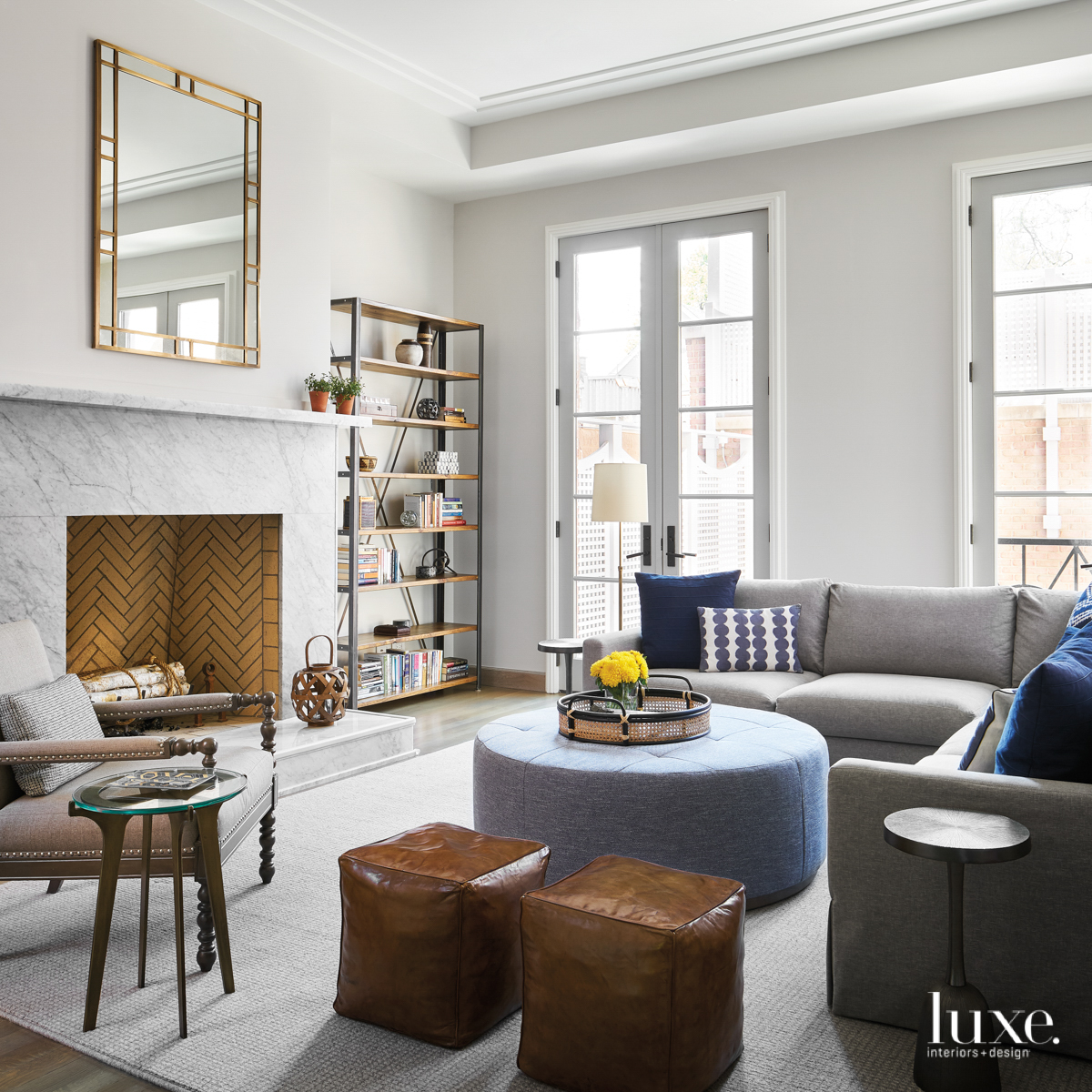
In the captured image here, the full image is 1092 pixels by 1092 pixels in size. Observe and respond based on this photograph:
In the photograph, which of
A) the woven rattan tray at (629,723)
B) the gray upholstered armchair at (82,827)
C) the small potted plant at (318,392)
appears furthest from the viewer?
the small potted plant at (318,392)

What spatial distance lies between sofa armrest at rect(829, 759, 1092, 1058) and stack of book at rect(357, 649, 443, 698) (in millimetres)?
3623

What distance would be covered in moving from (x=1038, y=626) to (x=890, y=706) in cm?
80

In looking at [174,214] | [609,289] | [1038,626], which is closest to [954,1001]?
[1038,626]

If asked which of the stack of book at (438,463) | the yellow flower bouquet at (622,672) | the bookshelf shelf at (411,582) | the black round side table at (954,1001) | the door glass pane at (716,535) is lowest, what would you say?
the black round side table at (954,1001)

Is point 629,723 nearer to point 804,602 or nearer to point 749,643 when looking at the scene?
point 749,643

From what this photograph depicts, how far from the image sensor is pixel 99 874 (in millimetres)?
2352

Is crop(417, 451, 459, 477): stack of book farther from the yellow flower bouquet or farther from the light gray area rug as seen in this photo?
the light gray area rug

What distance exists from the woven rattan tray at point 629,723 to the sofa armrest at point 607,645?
1.19 meters

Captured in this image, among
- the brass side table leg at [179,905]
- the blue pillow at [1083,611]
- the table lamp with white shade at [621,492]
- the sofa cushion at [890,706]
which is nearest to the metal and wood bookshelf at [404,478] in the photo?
the table lamp with white shade at [621,492]

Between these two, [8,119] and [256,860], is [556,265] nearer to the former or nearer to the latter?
[8,119]

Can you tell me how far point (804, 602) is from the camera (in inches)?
186

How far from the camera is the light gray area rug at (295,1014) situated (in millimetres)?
2043

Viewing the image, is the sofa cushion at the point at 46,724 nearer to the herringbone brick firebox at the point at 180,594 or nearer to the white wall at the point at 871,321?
the herringbone brick firebox at the point at 180,594

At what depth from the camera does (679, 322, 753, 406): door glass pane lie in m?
5.74
